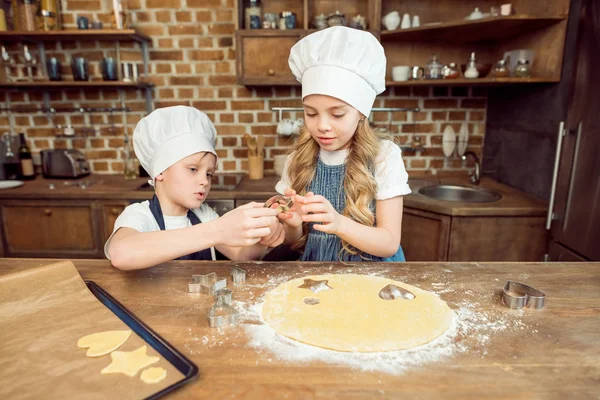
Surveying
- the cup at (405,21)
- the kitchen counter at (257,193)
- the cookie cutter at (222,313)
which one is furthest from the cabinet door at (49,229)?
the cup at (405,21)

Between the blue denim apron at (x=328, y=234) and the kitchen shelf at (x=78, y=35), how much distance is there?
1.62 metres

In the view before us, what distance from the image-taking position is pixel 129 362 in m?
0.61

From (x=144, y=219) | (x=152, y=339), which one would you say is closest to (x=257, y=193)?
(x=144, y=219)

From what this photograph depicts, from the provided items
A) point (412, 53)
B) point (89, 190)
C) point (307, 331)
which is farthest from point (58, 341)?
point (412, 53)

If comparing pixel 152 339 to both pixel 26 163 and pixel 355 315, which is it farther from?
pixel 26 163

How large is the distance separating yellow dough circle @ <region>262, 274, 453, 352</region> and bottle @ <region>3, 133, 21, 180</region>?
2385 millimetres

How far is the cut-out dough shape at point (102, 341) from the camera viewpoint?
0.64m

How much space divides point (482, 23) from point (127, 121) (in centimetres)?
220

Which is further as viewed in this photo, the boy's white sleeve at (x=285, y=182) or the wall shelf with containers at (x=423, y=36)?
the wall shelf with containers at (x=423, y=36)

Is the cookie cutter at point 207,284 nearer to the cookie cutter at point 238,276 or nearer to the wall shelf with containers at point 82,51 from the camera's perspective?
the cookie cutter at point 238,276

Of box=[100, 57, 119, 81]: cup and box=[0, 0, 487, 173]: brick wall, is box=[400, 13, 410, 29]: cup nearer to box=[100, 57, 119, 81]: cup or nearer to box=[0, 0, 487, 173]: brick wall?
box=[0, 0, 487, 173]: brick wall

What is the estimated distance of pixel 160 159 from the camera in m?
1.23

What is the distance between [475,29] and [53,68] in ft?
7.98

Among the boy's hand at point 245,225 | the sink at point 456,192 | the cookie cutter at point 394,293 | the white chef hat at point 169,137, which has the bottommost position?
the sink at point 456,192
